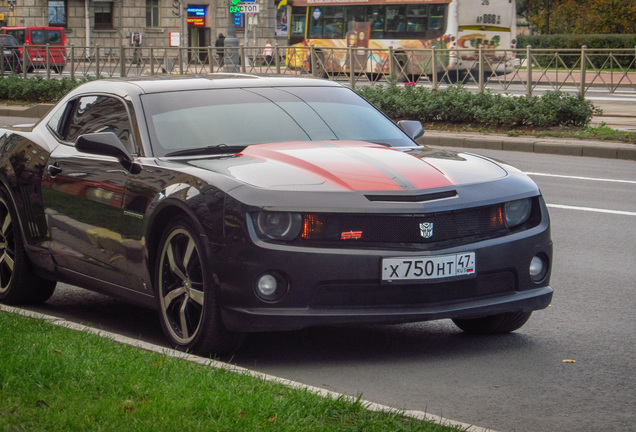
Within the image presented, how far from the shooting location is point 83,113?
269 inches

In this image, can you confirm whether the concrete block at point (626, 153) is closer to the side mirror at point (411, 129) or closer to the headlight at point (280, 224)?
the side mirror at point (411, 129)

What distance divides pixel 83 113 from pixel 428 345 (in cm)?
265

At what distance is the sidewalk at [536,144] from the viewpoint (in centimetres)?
1809

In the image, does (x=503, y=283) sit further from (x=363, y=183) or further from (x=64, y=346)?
(x=64, y=346)

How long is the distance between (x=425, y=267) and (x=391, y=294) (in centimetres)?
21

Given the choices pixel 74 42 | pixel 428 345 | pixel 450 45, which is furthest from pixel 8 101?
pixel 74 42

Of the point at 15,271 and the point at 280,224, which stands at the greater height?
the point at 280,224

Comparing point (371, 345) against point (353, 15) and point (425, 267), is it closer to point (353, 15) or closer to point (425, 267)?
point (425, 267)

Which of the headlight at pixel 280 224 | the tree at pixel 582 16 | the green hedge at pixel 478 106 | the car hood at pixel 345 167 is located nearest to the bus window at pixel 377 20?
the tree at pixel 582 16

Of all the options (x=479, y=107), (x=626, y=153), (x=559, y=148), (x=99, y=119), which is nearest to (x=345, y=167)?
(x=99, y=119)

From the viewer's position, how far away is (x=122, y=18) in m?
64.3

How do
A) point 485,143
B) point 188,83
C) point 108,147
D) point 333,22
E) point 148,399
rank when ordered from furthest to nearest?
point 333,22
point 485,143
point 188,83
point 108,147
point 148,399

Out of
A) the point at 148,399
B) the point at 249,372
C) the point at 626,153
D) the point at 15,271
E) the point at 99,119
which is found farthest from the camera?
the point at 626,153

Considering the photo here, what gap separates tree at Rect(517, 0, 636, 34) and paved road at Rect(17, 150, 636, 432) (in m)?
44.0
